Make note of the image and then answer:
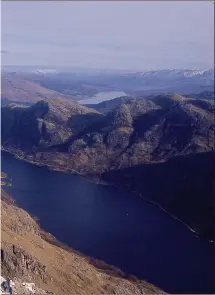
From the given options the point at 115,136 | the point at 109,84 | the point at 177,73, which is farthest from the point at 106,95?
the point at 115,136

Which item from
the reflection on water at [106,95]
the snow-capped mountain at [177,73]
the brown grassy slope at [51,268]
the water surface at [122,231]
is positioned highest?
the snow-capped mountain at [177,73]

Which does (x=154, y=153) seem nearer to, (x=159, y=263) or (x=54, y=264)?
(x=159, y=263)

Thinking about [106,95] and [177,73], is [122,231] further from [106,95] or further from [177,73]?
[177,73]

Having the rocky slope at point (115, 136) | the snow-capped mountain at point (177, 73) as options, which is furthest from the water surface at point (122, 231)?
the snow-capped mountain at point (177, 73)

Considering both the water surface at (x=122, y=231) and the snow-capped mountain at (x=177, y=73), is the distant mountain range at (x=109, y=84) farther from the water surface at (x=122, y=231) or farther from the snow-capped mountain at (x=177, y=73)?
the water surface at (x=122, y=231)

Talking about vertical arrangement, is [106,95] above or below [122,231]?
above

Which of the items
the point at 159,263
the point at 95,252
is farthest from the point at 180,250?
the point at 95,252

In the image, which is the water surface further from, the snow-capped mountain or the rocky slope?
the snow-capped mountain
